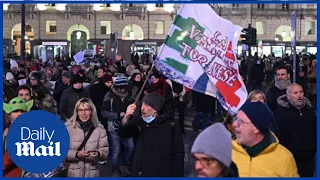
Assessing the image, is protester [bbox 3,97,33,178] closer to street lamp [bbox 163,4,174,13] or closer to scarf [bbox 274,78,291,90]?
street lamp [bbox 163,4,174,13]

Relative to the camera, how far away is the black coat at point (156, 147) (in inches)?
200

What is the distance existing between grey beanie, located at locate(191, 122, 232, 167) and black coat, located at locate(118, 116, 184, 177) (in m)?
1.57

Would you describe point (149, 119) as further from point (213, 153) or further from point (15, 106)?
point (213, 153)

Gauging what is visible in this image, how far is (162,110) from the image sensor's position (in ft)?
19.1

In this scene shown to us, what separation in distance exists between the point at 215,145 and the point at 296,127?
2994 mm

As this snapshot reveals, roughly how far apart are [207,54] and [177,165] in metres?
0.87

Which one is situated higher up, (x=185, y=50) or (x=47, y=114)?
(x=185, y=50)

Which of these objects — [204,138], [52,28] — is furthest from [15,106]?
[52,28]

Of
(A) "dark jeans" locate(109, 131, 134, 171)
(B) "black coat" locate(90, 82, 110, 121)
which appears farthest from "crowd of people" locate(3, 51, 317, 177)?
(B) "black coat" locate(90, 82, 110, 121)

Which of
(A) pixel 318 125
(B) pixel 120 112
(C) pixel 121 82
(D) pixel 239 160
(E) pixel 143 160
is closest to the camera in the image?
(D) pixel 239 160

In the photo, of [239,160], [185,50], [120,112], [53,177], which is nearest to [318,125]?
[239,160]

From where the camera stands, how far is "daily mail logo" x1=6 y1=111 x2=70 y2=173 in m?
4.64

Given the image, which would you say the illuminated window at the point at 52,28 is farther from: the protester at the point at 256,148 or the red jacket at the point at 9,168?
the protester at the point at 256,148

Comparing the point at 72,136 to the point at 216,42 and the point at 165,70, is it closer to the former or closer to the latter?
the point at 165,70
